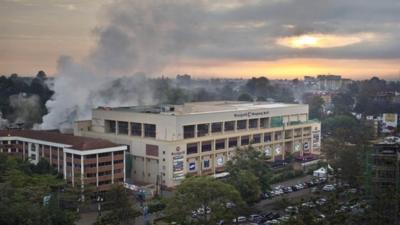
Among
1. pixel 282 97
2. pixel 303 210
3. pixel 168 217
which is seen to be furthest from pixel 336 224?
pixel 282 97

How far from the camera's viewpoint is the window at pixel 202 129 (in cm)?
1973

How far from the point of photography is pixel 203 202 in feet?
40.7

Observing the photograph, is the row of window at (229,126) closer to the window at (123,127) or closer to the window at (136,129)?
the window at (136,129)

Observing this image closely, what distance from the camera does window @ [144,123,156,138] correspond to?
1944 cm

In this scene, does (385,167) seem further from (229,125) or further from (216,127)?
(229,125)

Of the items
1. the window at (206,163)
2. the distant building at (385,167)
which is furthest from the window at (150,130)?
the distant building at (385,167)

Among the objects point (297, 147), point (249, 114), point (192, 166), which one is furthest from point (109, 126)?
point (297, 147)

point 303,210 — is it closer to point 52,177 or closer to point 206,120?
point 52,177

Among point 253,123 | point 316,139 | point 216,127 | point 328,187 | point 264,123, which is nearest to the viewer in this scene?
point 328,187

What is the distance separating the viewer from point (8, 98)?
31.7 m

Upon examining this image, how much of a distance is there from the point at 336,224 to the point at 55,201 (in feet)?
21.2

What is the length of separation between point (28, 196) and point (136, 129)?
23.2 ft

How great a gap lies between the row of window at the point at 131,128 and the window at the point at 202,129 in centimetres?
158

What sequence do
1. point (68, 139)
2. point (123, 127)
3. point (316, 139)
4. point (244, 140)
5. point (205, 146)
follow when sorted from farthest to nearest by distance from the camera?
point (316, 139), point (244, 140), point (123, 127), point (205, 146), point (68, 139)
